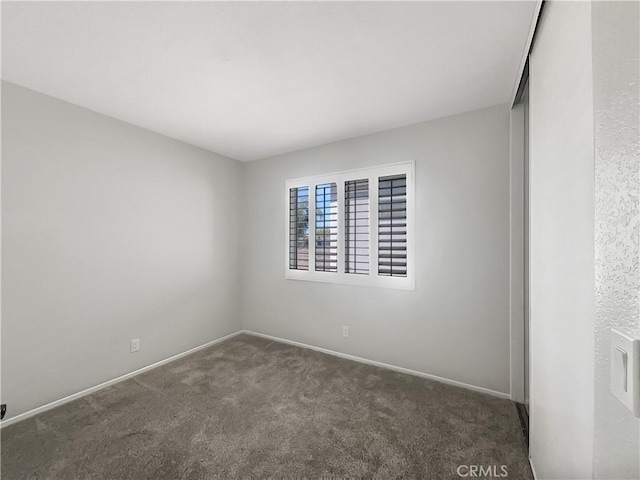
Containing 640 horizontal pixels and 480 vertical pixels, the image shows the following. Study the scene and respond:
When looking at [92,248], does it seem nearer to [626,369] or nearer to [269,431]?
[269,431]

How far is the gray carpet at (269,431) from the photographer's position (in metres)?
1.59

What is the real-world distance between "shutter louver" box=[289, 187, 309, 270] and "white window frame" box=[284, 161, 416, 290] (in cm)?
5

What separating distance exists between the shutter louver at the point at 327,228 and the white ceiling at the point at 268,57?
0.89m

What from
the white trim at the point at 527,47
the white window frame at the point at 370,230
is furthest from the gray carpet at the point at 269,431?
A: the white trim at the point at 527,47

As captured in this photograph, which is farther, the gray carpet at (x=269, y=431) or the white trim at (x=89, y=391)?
the white trim at (x=89, y=391)

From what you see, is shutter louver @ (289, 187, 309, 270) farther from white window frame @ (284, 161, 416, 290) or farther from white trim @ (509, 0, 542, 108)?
white trim @ (509, 0, 542, 108)

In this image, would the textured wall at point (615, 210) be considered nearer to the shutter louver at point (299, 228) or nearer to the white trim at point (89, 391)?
the shutter louver at point (299, 228)

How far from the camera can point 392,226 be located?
9.37ft

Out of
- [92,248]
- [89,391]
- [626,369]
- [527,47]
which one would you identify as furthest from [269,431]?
[527,47]

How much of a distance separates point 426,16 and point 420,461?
256cm

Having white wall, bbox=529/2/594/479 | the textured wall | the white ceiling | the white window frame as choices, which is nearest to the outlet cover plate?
the textured wall

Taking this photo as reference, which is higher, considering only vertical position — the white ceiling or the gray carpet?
the white ceiling

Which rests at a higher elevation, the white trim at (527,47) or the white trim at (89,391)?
the white trim at (527,47)

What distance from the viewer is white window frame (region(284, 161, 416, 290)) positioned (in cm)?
273
